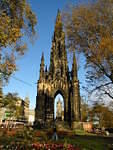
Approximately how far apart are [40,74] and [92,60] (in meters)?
29.4

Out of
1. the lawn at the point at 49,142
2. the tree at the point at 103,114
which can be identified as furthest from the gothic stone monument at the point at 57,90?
the tree at the point at 103,114

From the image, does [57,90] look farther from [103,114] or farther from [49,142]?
[103,114]

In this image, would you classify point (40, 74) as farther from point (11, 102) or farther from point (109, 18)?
point (109, 18)

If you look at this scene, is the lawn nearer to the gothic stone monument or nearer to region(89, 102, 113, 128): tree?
the gothic stone monument

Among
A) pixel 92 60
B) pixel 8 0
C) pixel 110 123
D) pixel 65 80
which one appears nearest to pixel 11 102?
pixel 65 80

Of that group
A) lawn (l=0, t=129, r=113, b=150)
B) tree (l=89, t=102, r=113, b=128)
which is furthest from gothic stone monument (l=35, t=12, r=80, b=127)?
tree (l=89, t=102, r=113, b=128)

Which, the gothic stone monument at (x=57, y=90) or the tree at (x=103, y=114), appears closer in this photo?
the gothic stone monument at (x=57, y=90)

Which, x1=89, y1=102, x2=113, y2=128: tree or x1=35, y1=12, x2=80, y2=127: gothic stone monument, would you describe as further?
x1=89, y1=102, x2=113, y2=128: tree

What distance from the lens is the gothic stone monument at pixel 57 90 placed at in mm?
39875

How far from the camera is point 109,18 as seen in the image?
15945 mm

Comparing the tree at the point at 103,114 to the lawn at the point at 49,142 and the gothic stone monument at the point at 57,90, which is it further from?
the lawn at the point at 49,142

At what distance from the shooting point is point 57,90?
141 feet

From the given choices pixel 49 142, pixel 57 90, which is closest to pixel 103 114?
pixel 57 90

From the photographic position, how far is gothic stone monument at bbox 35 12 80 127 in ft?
131
